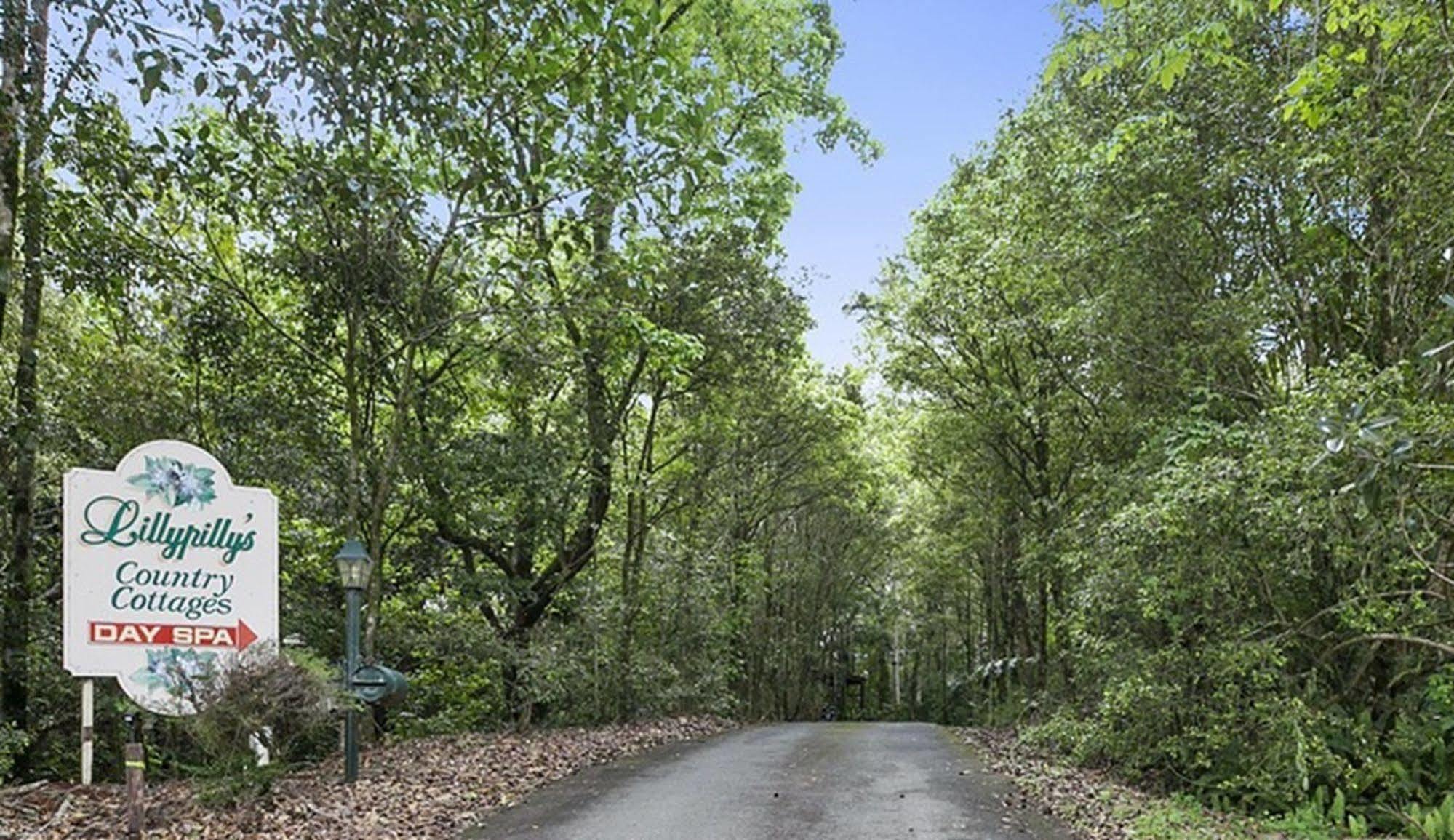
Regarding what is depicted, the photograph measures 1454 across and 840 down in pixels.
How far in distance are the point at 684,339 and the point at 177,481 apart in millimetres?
4514

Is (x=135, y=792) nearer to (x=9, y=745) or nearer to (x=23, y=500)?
(x=9, y=745)

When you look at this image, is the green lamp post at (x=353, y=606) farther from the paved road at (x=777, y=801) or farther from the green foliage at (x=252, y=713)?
the paved road at (x=777, y=801)

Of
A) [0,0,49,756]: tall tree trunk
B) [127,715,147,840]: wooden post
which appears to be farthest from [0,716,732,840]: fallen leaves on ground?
[0,0,49,756]: tall tree trunk

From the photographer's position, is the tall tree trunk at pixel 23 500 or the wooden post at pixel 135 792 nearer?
the wooden post at pixel 135 792

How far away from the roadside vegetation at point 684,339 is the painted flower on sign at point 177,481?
137 cm

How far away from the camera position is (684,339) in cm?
921

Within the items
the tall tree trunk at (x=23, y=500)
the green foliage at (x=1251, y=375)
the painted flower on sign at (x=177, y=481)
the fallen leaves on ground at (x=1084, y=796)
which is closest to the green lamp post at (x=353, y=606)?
the painted flower on sign at (x=177, y=481)

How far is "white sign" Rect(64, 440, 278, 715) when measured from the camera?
20.1ft

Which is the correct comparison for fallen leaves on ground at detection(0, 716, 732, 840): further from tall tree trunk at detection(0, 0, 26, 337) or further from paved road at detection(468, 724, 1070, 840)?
tall tree trunk at detection(0, 0, 26, 337)

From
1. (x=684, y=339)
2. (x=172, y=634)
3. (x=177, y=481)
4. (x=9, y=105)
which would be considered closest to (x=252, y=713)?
(x=172, y=634)

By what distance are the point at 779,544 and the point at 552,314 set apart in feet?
45.7

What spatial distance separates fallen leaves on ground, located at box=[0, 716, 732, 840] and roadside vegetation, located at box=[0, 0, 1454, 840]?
1.05 ft

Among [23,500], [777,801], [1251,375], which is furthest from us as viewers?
[1251,375]

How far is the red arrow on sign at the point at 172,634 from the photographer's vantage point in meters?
6.16
